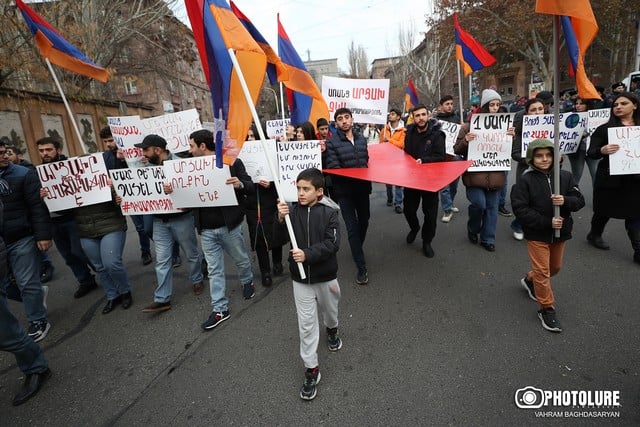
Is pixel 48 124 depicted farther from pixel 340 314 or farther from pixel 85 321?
pixel 340 314

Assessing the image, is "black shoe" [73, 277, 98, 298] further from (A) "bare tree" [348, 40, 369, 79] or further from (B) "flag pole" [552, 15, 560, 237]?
(A) "bare tree" [348, 40, 369, 79]

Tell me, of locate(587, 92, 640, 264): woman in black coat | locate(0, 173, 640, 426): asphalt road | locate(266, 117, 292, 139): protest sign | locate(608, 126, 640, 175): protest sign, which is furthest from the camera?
locate(266, 117, 292, 139): protest sign

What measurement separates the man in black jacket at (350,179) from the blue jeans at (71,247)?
332 centimetres

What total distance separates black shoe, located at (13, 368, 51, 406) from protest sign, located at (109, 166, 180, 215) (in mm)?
1683

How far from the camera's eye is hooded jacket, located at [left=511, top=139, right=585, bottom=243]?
2760 millimetres

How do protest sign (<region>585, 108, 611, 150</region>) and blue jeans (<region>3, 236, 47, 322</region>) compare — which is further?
protest sign (<region>585, 108, 611, 150</region>)

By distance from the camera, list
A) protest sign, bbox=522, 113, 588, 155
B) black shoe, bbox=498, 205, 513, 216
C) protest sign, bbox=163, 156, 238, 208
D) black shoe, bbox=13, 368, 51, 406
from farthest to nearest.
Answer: black shoe, bbox=498, 205, 513, 216 < protest sign, bbox=522, 113, 588, 155 < protest sign, bbox=163, 156, 238, 208 < black shoe, bbox=13, 368, 51, 406

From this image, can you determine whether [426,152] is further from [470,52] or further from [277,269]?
[470,52]

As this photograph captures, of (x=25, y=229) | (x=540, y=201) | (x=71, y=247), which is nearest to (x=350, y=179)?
(x=540, y=201)

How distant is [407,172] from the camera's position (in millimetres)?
3779

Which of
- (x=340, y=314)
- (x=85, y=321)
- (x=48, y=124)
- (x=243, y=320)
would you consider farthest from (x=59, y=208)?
(x=48, y=124)

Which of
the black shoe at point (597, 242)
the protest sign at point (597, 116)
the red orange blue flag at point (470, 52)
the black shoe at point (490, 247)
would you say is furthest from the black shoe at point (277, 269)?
the protest sign at point (597, 116)

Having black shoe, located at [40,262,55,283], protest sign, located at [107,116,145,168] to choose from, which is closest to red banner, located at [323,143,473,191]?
protest sign, located at [107,116,145,168]

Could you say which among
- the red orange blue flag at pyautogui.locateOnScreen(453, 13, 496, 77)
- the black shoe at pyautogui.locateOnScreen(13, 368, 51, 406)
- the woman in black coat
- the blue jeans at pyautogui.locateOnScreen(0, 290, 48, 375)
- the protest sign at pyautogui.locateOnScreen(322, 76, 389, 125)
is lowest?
the black shoe at pyautogui.locateOnScreen(13, 368, 51, 406)
